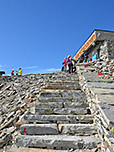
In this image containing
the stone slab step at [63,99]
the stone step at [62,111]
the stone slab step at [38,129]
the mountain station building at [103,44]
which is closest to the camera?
the stone slab step at [38,129]

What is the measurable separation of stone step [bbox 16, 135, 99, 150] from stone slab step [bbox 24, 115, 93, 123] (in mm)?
706

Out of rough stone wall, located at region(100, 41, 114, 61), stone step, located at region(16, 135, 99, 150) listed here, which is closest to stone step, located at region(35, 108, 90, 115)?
stone step, located at region(16, 135, 99, 150)

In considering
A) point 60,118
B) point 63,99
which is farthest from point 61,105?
point 60,118

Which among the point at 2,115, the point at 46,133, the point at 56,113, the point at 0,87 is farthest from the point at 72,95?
the point at 0,87

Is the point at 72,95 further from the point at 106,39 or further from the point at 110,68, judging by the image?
the point at 106,39

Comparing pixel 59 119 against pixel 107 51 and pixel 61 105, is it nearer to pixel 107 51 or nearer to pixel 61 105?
pixel 61 105

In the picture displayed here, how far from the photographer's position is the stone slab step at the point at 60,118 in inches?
152

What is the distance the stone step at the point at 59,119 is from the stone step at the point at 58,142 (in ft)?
2.29

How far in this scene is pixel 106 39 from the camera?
47.5 feet

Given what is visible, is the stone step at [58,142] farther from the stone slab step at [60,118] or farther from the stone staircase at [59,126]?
the stone slab step at [60,118]

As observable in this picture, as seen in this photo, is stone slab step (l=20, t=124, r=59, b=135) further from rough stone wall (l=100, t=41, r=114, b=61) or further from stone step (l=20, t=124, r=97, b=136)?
rough stone wall (l=100, t=41, r=114, b=61)

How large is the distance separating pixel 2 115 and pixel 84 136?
411 centimetres

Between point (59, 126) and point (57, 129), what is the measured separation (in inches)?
5.2

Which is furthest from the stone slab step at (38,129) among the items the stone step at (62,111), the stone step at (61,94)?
the stone step at (61,94)
